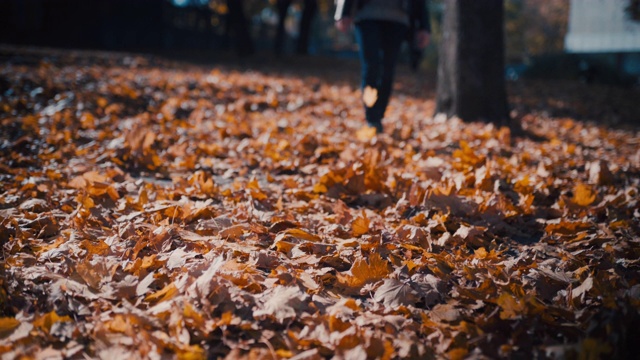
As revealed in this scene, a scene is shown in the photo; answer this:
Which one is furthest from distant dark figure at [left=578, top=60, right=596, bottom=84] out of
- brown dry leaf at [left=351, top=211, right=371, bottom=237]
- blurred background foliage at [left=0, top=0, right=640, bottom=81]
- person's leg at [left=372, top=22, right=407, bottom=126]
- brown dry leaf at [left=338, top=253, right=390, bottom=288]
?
brown dry leaf at [left=338, top=253, right=390, bottom=288]

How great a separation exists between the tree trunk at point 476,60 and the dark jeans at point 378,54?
1.16m

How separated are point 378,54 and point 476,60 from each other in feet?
5.08

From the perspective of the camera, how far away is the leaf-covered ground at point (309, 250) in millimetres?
1309

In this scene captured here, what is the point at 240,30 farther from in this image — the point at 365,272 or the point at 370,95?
the point at 365,272

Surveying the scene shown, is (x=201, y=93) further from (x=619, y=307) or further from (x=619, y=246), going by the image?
(x=619, y=307)

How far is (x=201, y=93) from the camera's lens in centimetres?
639

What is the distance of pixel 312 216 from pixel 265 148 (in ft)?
5.07

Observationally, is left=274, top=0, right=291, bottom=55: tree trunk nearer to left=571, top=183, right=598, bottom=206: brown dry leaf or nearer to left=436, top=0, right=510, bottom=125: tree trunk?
left=436, top=0, right=510, bottom=125: tree trunk

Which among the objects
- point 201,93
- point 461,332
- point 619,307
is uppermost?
point 201,93

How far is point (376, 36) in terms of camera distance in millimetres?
4113

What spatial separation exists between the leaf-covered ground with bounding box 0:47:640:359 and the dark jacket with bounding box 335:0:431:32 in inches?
44.9

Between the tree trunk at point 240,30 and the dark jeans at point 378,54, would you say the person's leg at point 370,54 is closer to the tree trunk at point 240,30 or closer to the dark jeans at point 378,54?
the dark jeans at point 378,54

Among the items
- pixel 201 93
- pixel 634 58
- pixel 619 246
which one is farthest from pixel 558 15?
pixel 619 246

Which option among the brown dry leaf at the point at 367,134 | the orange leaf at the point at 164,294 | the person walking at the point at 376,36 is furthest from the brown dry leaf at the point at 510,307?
the person walking at the point at 376,36
